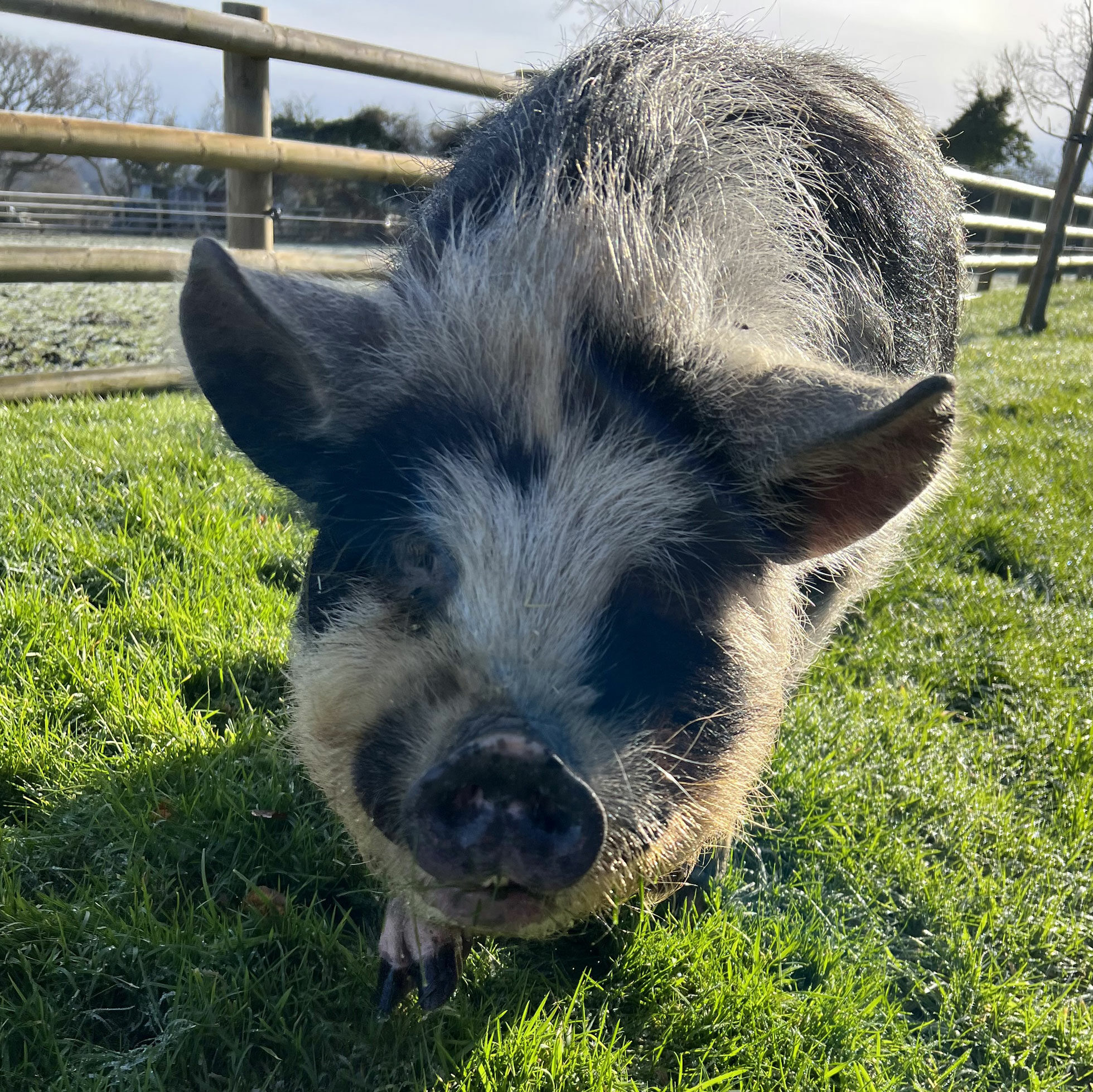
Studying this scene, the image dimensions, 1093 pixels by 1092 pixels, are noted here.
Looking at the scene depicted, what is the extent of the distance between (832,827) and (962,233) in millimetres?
3055

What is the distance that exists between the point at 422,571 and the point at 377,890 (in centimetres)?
97

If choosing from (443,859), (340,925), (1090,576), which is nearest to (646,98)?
(443,859)

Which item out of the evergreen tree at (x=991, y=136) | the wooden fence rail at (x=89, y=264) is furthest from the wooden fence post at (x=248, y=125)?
the evergreen tree at (x=991, y=136)

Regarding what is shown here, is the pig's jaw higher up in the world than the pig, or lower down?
lower down

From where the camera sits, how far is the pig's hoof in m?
2.10

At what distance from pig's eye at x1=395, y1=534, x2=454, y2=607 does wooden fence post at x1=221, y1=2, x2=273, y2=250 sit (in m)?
5.60

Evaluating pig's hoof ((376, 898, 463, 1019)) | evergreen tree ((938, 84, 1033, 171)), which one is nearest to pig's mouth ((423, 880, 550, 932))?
pig's hoof ((376, 898, 463, 1019))

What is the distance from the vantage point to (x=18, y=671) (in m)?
2.81

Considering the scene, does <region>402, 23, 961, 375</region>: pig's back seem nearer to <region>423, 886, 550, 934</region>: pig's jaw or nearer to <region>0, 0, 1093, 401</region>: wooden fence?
<region>423, 886, 550, 934</region>: pig's jaw

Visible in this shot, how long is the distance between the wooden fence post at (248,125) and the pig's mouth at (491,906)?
6054mm

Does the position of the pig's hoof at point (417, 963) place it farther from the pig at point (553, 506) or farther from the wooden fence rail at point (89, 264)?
the wooden fence rail at point (89, 264)

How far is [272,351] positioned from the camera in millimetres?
1846

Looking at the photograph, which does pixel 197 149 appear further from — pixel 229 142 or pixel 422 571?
pixel 422 571

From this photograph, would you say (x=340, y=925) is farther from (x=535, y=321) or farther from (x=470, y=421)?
(x=535, y=321)
